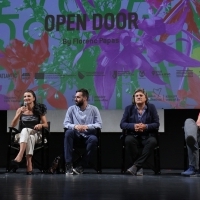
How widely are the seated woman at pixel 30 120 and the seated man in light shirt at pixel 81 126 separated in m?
0.32

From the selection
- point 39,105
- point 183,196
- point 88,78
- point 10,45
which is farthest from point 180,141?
point 183,196

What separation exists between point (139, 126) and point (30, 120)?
1309 millimetres

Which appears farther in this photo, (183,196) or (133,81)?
(133,81)

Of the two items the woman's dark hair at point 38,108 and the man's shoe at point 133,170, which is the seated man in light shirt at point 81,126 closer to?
the woman's dark hair at point 38,108

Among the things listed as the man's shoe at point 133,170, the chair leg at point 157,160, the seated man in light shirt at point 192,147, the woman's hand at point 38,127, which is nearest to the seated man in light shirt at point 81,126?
the woman's hand at point 38,127

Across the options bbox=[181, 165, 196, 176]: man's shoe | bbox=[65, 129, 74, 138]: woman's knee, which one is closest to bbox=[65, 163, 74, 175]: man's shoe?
bbox=[65, 129, 74, 138]: woman's knee

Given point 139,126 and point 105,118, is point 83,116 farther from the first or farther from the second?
point 139,126

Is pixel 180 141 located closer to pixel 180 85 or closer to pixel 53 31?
pixel 180 85

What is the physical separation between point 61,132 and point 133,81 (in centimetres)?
112

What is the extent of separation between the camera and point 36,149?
5.43 metres

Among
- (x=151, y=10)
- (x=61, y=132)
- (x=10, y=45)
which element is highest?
(x=151, y=10)

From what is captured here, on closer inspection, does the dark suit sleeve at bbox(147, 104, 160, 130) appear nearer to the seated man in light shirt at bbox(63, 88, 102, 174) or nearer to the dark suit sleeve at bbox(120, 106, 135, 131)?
the dark suit sleeve at bbox(120, 106, 135, 131)

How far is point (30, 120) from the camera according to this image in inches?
222

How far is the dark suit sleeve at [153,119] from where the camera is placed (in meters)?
5.31
